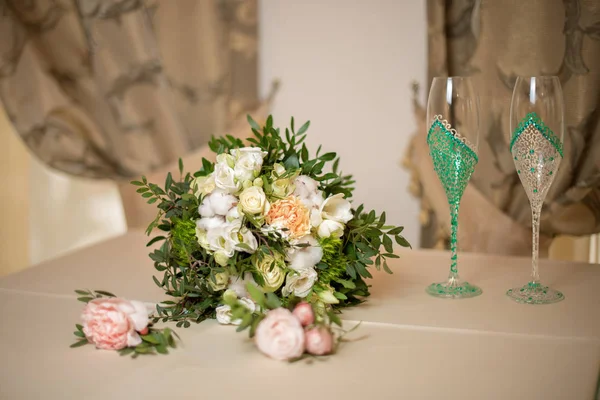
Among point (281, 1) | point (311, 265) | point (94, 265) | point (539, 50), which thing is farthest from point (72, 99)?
point (311, 265)

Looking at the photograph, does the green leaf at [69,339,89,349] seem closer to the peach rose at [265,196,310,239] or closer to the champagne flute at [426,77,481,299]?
the peach rose at [265,196,310,239]

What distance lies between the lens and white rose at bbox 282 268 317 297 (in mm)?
1007

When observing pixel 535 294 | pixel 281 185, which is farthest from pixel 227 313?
pixel 535 294

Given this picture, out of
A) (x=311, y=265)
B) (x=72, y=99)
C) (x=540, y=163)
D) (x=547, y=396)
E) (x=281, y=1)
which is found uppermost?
(x=281, y=1)

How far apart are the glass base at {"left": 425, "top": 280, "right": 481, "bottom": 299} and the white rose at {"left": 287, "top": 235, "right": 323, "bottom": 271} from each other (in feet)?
0.93

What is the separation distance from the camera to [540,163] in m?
1.13

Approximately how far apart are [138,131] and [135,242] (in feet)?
3.52

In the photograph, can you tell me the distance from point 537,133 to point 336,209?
0.38 m

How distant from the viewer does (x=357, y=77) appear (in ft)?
7.79

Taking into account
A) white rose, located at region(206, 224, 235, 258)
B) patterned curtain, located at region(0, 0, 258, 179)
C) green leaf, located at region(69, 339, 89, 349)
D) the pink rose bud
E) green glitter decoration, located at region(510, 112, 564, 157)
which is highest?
patterned curtain, located at region(0, 0, 258, 179)

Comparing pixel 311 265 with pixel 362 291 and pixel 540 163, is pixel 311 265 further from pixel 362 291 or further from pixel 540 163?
pixel 540 163

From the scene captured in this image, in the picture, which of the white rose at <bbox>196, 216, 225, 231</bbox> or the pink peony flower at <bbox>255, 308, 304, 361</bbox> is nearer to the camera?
the pink peony flower at <bbox>255, 308, 304, 361</bbox>

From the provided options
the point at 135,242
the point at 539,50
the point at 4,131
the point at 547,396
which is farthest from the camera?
the point at 4,131

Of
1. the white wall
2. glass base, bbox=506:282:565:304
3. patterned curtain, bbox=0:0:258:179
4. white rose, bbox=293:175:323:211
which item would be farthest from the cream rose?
patterned curtain, bbox=0:0:258:179
